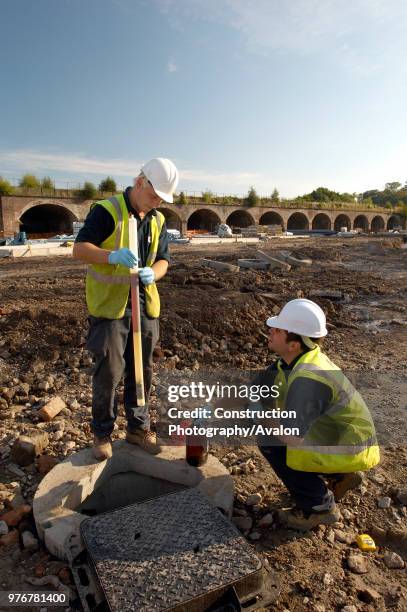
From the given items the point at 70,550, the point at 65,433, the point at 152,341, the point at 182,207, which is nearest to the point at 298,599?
the point at 70,550

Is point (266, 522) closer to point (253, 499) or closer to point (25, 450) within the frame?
point (253, 499)

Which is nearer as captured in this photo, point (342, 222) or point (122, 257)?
point (122, 257)

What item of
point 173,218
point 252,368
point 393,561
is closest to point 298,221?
point 173,218

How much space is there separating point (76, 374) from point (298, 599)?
3026 millimetres

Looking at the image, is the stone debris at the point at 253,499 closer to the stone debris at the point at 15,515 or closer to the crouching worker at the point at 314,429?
the crouching worker at the point at 314,429

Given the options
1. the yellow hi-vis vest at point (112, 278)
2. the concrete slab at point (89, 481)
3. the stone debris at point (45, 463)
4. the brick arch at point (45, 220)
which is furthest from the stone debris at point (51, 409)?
the brick arch at point (45, 220)

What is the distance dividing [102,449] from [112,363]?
22.7 inches

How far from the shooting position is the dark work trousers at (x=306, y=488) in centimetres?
226

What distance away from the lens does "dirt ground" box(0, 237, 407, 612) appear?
6.64 ft

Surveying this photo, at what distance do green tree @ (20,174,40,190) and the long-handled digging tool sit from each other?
95.1 ft

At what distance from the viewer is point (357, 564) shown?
208 centimetres

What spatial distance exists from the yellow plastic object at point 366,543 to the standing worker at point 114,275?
1.58 m

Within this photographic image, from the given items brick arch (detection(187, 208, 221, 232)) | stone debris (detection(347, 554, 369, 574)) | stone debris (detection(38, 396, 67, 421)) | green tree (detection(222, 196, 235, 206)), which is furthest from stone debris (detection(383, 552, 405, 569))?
green tree (detection(222, 196, 235, 206))

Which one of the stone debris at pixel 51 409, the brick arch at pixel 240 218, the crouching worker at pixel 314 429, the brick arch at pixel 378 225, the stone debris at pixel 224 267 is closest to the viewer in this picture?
the crouching worker at pixel 314 429
